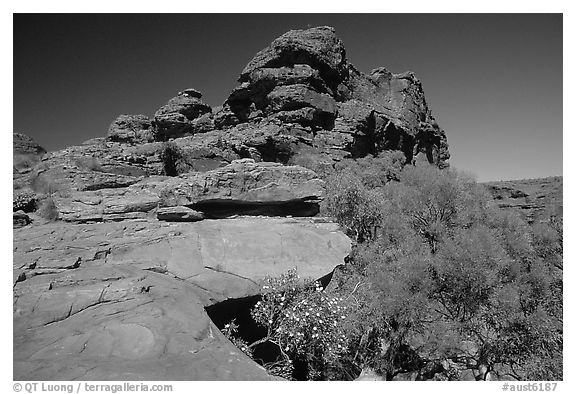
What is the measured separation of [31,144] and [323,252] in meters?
36.7

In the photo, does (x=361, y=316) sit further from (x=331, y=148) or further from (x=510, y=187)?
(x=510, y=187)

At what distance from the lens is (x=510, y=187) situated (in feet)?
224

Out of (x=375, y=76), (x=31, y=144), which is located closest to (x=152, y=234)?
(x=31, y=144)

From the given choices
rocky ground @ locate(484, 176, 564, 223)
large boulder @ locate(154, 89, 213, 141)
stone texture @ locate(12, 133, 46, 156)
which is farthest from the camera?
rocky ground @ locate(484, 176, 564, 223)

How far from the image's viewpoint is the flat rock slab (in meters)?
5.91

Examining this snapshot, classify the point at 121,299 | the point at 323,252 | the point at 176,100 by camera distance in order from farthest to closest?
the point at 176,100
the point at 323,252
the point at 121,299

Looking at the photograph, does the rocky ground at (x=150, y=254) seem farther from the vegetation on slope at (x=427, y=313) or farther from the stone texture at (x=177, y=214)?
the vegetation on slope at (x=427, y=313)

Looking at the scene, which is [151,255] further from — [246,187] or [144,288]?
[246,187]

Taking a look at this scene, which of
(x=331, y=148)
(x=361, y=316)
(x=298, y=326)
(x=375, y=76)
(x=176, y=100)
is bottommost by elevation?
(x=361, y=316)

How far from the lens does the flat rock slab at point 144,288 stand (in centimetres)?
591

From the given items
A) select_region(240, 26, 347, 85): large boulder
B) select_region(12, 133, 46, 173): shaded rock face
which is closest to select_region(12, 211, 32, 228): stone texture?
select_region(12, 133, 46, 173): shaded rock face

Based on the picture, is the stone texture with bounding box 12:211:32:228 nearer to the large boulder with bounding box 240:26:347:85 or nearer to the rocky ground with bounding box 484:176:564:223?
the large boulder with bounding box 240:26:347:85

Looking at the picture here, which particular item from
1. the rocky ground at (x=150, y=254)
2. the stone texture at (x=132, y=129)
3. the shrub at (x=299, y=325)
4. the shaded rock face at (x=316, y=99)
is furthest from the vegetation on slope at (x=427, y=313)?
the stone texture at (x=132, y=129)

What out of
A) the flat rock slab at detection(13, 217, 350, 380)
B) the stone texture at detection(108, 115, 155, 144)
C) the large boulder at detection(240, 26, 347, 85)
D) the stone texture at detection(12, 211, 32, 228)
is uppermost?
the large boulder at detection(240, 26, 347, 85)
